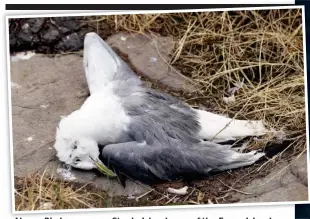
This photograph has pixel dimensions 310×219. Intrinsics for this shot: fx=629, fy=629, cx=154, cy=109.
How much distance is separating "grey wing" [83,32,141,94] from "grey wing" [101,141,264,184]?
10.2 inches

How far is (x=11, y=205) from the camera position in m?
2.29

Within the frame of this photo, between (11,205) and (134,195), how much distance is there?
45 centimetres

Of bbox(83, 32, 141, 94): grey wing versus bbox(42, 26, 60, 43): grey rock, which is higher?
bbox(42, 26, 60, 43): grey rock

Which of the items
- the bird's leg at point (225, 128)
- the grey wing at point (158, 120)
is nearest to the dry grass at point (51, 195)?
the grey wing at point (158, 120)

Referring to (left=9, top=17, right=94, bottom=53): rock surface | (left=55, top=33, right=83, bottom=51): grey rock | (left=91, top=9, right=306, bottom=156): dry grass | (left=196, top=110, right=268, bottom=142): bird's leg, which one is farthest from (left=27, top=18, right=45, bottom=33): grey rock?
(left=196, top=110, right=268, bottom=142): bird's leg

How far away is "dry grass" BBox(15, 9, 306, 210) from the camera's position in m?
2.34

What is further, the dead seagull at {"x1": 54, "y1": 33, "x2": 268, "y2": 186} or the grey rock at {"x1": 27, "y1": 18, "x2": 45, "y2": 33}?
the grey rock at {"x1": 27, "y1": 18, "x2": 45, "y2": 33}

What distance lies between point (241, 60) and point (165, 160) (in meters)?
0.49

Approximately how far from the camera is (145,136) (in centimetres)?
228

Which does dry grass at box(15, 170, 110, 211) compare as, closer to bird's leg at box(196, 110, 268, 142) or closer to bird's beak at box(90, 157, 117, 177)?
bird's beak at box(90, 157, 117, 177)

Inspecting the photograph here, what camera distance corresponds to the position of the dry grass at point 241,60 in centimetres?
234

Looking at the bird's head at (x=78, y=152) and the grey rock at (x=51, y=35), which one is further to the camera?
the grey rock at (x=51, y=35)

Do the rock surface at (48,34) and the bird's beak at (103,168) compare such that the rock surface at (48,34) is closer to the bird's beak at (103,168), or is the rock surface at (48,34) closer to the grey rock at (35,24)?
the grey rock at (35,24)

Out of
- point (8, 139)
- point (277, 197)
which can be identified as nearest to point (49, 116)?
point (8, 139)
